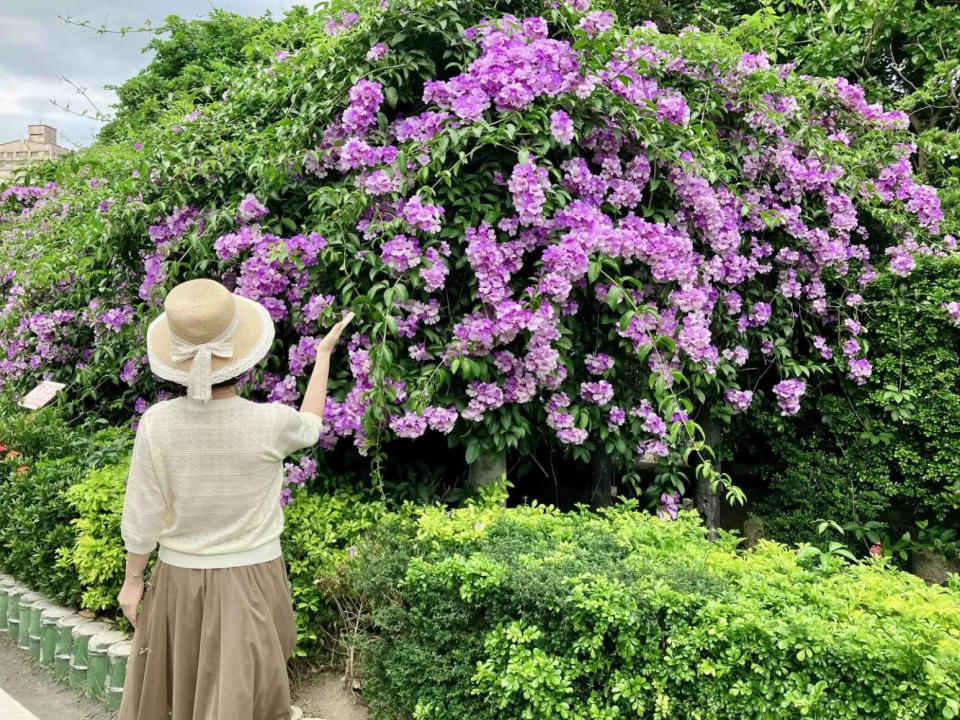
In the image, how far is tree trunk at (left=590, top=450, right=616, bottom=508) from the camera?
3.64m

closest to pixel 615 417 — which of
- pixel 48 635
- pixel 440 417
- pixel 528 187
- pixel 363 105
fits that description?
pixel 440 417

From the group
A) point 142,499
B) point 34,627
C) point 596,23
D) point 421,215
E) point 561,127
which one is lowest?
point 34,627

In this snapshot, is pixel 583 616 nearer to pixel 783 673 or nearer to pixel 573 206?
pixel 783 673

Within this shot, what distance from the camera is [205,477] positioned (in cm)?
179

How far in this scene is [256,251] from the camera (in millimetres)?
2971

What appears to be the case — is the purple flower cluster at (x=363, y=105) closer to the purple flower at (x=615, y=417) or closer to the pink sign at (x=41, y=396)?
the purple flower at (x=615, y=417)

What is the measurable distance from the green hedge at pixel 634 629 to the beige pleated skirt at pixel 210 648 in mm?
462

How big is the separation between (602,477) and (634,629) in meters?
1.78

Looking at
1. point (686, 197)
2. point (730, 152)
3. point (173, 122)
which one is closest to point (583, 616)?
point (686, 197)

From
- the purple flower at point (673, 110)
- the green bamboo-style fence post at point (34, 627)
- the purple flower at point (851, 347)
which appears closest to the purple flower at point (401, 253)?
the purple flower at point (673, 110)

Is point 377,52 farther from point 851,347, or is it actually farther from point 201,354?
point 851,347

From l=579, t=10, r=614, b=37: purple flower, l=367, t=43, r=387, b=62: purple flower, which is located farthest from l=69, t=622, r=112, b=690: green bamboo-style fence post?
l=579, t=10, r=614, b=37: purple flower

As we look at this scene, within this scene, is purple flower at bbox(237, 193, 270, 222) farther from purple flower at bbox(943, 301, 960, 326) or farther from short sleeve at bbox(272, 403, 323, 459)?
purple flower at bbox(943, 301, 960, 326)

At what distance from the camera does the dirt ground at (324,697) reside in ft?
8.07
